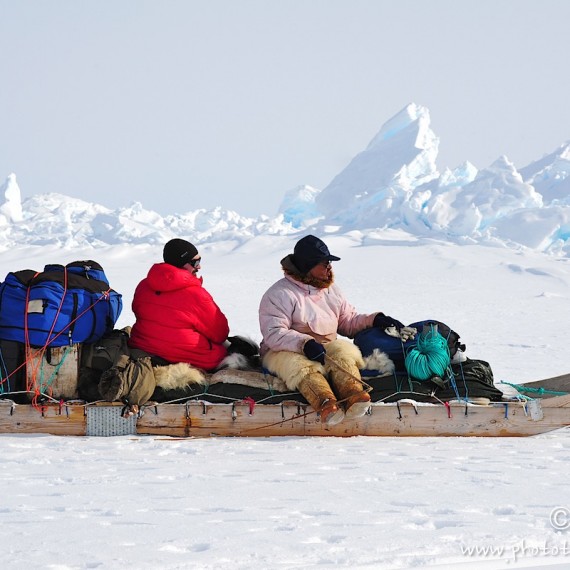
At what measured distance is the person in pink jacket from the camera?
5000 millimetres

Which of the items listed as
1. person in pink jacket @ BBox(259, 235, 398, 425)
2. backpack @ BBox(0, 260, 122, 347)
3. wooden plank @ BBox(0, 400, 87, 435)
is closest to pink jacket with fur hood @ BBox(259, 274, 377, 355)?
person in pink jacket @ BBox(259, 235, 398, 425)

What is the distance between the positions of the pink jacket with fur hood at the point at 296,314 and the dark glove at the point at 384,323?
0.26 m

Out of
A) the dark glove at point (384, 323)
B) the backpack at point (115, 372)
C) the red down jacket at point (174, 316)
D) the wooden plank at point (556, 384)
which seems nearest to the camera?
the backpack at point (115, 372)

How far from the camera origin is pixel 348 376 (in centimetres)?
504

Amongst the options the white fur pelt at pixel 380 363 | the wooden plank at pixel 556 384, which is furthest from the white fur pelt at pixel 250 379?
the wooden plank at pixel 556 384

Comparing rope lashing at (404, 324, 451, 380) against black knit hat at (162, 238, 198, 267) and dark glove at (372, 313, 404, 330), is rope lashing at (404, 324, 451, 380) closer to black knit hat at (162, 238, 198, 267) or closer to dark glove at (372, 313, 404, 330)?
dark glove at (372, 313, 404, 330)

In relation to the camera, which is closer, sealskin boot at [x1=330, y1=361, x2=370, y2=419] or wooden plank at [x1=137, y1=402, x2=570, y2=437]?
sealskin boot at [x1=330, y1=361, x2=370, y2=419]

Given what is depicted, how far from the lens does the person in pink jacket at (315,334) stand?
5000 millimetres

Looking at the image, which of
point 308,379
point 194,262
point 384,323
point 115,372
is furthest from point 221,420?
point 384,323

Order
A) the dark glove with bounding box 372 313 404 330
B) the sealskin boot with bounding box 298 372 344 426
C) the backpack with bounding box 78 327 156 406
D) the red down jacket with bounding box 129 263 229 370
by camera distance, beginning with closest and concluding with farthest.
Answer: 1. the sealskin boot with bounding box 298 372 344 426
2. the backpack with bounding box 78 327 156 406
3. the red down jacket with bounding box 129 263 229 370
4. the dark glove with bounding box 372 313 404 330

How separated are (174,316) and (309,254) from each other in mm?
996

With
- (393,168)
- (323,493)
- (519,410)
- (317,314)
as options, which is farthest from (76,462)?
(393,168)

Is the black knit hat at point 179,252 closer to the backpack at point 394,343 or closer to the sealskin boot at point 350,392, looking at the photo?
the sealskin boot at point 350,392

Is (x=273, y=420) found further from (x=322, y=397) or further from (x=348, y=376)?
(x=348, y=376)
